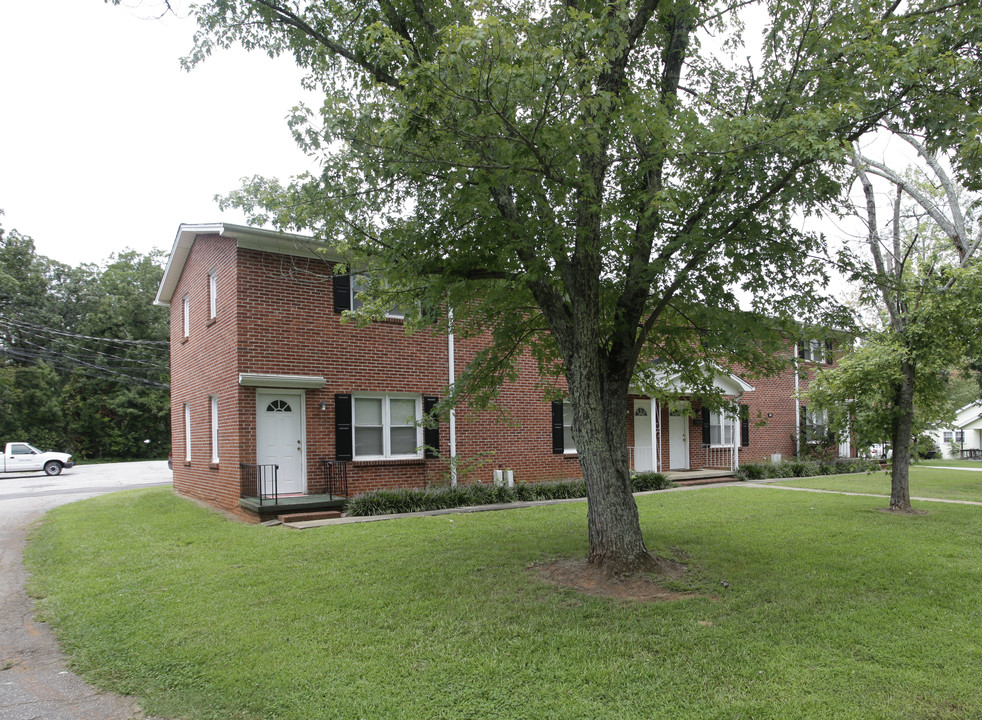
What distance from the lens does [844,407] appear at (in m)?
12.4

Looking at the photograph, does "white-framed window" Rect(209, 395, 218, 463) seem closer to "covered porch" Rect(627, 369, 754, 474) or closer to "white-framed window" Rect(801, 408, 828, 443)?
"covered porch" Rect(627, 369, 754, 474)

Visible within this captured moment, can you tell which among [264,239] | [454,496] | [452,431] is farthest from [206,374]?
[454,496]

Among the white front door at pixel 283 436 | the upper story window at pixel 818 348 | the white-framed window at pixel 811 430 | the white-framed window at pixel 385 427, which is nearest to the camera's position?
the upper story window at pixel 818 348

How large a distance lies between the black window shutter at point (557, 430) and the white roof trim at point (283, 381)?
19.2 feet

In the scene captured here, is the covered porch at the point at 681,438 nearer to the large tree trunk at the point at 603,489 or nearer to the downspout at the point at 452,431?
the downspout at the point at 452,431

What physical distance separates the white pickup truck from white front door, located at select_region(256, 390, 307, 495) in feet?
67.5

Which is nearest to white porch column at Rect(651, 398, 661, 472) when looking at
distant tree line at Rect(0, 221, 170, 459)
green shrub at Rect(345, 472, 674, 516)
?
green shrub at Rect(345, 472, 674, 516)

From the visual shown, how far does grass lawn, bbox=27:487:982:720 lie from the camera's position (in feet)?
13.7

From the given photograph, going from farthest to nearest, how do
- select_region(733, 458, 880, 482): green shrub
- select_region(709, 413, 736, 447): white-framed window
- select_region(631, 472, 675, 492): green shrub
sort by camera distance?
1. select_region(709, 413, 736, 447): white-framed window
2. select_region(733, 458, 880, 482): green shrub
3. select_region(631, 472, 675, 492): green shrub

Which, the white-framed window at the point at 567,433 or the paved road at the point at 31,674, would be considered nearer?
the paved road at the point at 31,674

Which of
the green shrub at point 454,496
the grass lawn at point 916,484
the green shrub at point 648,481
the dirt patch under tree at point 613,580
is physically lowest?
the grass lawn at point 916,484

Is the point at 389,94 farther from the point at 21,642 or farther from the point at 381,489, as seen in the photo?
the point at 381,489

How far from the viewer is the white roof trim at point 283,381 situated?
39.2 ft

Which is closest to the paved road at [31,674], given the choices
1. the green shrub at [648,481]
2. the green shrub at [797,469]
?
the green shrub at [648,481]
